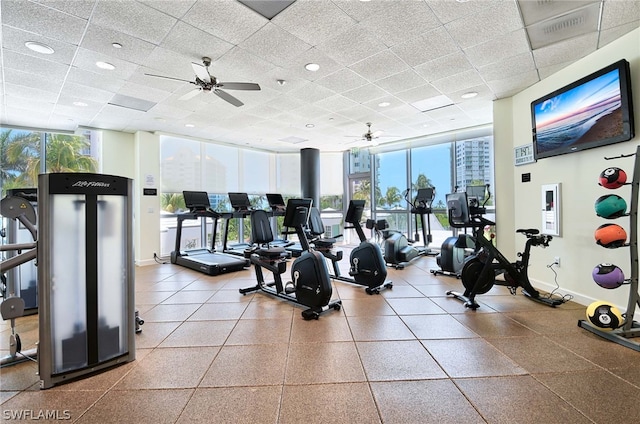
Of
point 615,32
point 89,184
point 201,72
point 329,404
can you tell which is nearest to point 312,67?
point 201,72

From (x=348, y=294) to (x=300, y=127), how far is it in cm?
425

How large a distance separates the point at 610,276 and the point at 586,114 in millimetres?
2049

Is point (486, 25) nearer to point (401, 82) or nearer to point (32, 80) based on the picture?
point (401, 82)

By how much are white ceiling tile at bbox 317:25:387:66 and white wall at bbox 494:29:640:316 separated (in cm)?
264

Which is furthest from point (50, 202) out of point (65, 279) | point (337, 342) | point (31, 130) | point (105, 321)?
point (31, 130)

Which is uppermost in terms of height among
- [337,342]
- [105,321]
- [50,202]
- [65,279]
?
[50,202]

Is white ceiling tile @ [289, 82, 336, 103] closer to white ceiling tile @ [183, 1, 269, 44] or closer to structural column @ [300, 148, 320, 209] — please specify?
white ceiling tile @ [183, 1, 269, 44]

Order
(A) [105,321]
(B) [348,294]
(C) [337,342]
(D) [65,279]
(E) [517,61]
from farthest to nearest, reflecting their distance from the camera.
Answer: (B) [348,294] → (E) [517,61] → (C) [337,342] → (A) [105,321] → (D) [65,279]

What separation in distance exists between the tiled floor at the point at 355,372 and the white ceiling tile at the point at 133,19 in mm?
3139

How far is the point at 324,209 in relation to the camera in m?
9.98

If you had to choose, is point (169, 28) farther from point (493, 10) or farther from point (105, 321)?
point (493, 10)

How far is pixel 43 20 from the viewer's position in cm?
282

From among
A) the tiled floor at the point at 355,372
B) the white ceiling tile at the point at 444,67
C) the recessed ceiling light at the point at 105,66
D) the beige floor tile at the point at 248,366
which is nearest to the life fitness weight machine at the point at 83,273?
the tiled floor at the point at 355,372

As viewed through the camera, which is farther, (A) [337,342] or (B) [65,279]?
(A) [337,342]
